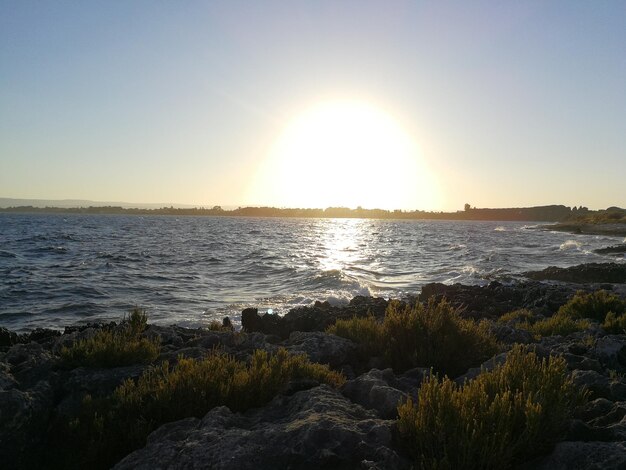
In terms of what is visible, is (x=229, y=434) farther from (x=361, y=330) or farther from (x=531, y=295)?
(x=531, y=295)

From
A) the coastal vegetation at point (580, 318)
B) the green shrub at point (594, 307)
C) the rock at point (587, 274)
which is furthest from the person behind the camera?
the rock at point (587, 274)

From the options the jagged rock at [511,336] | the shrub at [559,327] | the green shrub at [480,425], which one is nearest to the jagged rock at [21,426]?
the green shrub at [480,425]

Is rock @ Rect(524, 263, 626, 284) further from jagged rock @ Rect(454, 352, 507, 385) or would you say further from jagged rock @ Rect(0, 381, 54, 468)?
jagged rock @ Rect(0, 381, 54, 468)

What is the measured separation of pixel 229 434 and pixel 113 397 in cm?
199

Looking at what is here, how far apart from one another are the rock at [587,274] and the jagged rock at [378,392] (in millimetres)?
26119

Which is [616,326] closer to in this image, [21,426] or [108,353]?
[108,353]

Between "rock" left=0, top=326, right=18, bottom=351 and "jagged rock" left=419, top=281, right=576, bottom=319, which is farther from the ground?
"rock" left=0, top=326, right=18, bottom=351

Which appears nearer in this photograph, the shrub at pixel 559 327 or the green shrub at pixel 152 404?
the green shrub at pixel 152 404

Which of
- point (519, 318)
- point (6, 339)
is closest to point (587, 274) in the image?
point (519, 318)

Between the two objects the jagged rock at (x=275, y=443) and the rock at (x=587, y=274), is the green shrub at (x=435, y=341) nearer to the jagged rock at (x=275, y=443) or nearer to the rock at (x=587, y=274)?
the jagged rock at (x=275, y=443)

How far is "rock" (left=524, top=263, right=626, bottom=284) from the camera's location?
27.4 m

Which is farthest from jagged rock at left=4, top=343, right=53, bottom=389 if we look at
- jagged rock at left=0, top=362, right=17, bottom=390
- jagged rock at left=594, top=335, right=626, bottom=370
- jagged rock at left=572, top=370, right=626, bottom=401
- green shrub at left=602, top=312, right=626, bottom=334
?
green shrub at left=602, top=312, right=626, bottom=334

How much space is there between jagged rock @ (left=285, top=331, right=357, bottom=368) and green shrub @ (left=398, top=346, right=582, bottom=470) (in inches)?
136

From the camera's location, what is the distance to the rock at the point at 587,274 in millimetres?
27359
